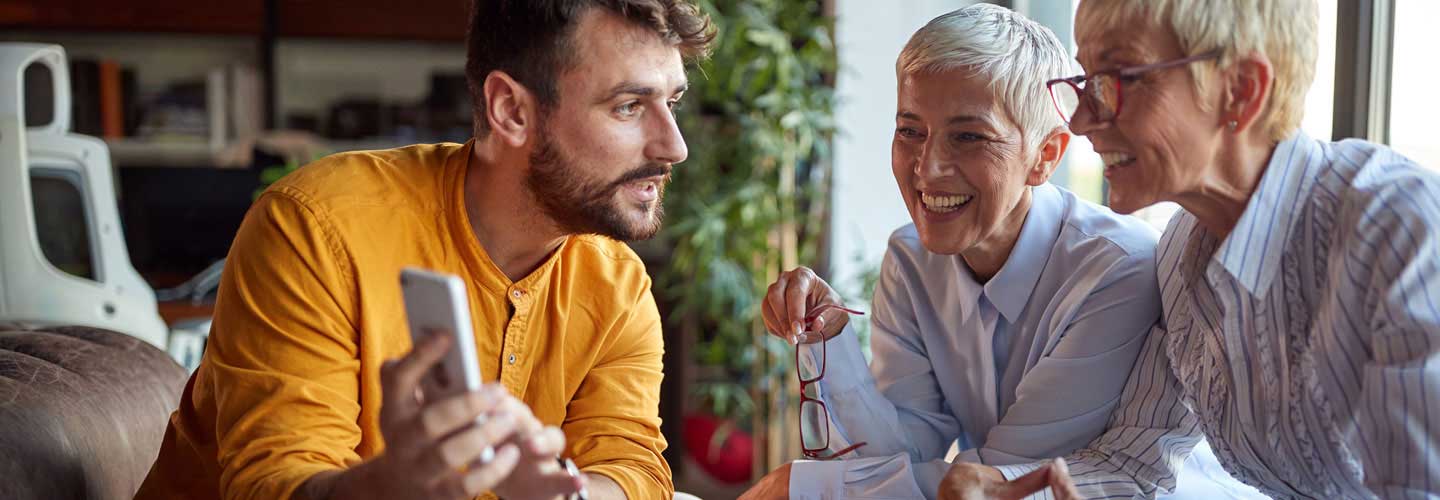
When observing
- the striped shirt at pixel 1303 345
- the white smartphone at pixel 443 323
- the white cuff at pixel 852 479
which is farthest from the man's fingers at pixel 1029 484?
the white smartphone at pixel 443 323

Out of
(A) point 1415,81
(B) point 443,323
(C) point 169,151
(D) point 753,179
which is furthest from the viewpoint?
(C) point 169,151

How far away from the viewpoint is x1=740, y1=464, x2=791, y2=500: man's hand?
1.52m

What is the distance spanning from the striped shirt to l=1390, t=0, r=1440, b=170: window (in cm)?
68

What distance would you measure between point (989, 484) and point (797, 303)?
1.21 ft

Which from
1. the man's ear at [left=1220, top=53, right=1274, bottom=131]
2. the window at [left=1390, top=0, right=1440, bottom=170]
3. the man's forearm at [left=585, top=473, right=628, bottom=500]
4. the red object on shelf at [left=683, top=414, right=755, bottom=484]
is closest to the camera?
the man's ear at [left=1220, top=53, right=1274, bottom=131]

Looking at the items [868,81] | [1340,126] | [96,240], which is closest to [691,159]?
[868,81]

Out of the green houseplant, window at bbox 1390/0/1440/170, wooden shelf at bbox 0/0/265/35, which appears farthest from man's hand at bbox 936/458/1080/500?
wooden shelf at bbox 0/0/265/35

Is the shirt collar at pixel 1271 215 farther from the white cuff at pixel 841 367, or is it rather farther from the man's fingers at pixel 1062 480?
the white cuff at pixel 841 367

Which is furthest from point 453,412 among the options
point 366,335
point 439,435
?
point 366,335

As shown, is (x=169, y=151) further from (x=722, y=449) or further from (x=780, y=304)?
(x=780, y=304)

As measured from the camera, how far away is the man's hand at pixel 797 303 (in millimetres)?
1560

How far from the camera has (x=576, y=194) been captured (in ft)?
4.74

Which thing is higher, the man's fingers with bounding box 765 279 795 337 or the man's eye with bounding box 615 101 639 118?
the man's eye with bounding box 615 101 639 118

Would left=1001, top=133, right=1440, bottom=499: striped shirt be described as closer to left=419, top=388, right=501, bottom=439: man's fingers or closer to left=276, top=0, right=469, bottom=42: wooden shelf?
left=419, top=388, right=501, bottom=439: man's fingers
